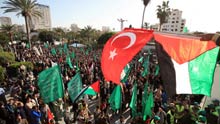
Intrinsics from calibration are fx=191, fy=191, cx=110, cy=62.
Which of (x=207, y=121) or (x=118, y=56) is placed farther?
(x=207, y=121)

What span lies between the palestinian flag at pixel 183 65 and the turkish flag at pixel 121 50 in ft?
1.21

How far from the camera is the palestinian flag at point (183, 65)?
3.37 m

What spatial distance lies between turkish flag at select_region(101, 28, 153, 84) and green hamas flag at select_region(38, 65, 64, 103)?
9.81ft

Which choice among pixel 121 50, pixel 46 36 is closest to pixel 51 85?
pixel 121 50

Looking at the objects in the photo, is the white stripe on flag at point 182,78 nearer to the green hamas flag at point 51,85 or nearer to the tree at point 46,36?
the green hamas flag at point 51,85

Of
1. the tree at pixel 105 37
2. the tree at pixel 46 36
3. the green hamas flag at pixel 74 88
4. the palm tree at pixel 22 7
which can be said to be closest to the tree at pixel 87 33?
the tree at pixel 46 36

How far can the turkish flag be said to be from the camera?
3.77m

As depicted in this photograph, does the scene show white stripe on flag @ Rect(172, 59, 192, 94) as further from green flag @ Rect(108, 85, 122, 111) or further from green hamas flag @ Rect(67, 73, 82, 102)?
green hamas flag @ Rect(67, 73, 82, 102)

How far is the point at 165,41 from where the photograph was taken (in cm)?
339

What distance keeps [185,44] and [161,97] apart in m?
5.36

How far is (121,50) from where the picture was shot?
3949 mm

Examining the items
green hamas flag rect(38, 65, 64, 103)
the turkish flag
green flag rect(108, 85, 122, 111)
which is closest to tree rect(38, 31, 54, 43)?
green flag rect(108, 85, 122, 111)

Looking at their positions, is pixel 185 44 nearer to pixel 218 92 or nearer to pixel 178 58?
pixel 178 58

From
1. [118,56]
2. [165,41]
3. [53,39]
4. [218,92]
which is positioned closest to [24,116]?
[118,56]
